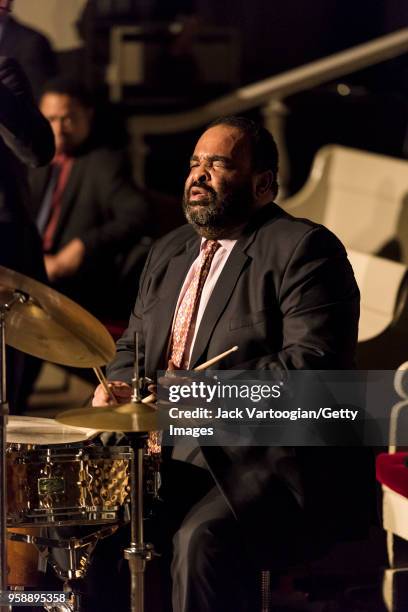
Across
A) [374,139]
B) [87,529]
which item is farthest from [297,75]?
[87,529]

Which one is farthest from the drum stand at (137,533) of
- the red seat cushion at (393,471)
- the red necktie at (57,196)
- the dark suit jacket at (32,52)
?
the dark suit jacket at (32,52)

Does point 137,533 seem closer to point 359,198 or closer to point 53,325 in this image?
point 53,325

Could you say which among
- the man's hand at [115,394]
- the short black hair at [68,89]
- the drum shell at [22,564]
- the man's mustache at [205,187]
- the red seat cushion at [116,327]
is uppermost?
the short black hair at [68,89]

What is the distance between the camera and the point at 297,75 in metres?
7.58

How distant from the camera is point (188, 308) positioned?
158 inches

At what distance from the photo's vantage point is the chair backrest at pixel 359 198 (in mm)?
5832

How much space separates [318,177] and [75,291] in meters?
1.16

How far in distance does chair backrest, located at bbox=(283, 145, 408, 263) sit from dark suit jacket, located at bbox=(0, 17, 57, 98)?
4.22ft

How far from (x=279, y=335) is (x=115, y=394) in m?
0.47

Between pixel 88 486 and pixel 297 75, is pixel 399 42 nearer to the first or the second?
pixel 297 75

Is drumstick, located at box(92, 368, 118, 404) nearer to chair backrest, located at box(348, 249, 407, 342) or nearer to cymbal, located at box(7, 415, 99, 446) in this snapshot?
cymbal, located at box(7, 415, 99, 446)

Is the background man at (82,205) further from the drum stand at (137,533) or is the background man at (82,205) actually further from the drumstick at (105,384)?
the drum stand at (137,533)

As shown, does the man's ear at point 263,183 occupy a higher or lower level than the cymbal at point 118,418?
higher

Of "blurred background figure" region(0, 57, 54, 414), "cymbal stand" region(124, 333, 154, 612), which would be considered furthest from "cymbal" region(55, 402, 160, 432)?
"blurred background figure" region(0, 57, 54, 414)
